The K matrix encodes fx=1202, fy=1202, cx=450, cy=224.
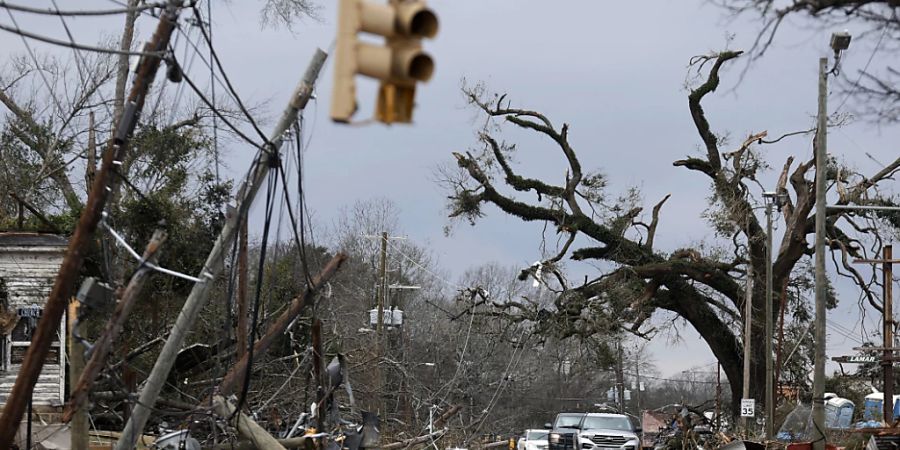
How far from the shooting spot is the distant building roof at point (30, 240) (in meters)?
25.8

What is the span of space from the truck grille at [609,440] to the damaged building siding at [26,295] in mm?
13923

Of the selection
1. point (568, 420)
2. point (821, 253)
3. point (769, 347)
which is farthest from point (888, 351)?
point (568, 420)

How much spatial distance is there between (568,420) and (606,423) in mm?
1115

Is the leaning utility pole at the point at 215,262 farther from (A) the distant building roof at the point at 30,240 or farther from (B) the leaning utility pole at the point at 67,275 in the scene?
(A) the distant building roof at the point at 30,240

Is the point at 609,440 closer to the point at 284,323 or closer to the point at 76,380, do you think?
the point at 284,323

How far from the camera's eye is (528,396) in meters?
A: 75.6

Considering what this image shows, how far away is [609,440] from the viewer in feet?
105

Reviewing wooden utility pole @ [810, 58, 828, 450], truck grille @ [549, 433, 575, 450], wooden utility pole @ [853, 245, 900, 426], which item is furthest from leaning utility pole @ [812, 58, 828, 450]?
truck grille @ [549, 433, 575, 450]

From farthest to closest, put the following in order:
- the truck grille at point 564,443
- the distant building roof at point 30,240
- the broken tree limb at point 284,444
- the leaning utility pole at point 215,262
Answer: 1. the truck grille at point 564,443
2. the distant building roof at point 30,240
3. the broken tree limb at point 284,444
4. the leaning utility pole at point 215,262

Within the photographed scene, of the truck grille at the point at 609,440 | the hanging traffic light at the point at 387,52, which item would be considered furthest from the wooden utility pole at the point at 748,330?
the hanging traffic light at the point at 387,52

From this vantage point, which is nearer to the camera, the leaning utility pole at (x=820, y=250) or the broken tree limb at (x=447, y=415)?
the broken tree limb at (x=447, y=415)

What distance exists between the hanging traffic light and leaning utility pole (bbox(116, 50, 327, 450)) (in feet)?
31.0

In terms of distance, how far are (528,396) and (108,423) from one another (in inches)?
2127

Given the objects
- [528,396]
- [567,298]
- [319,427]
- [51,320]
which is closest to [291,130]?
[51,320]
